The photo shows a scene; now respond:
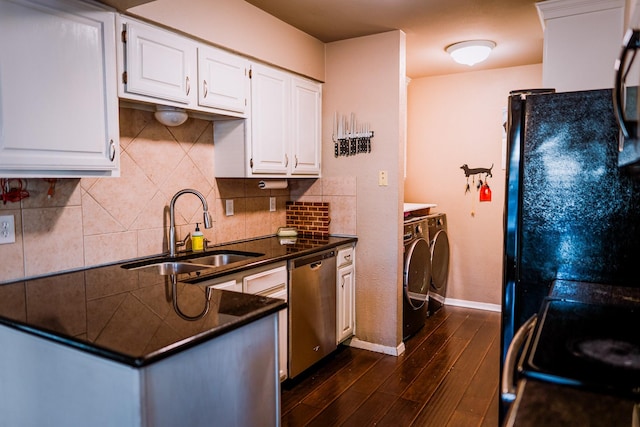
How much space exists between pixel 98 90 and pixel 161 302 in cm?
94

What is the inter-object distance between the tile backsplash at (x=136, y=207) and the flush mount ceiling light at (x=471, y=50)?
1279mm

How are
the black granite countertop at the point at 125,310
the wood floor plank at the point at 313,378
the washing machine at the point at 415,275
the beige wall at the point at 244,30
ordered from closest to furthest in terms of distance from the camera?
the black granite countertop at the point at 125,310
the beige wall at the point at 244,30
the wood floor plank at the point at 313,378
the washing machine at the point at 415,275

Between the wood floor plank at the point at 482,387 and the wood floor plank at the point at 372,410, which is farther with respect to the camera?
the wood floor plank at the point at 482,387

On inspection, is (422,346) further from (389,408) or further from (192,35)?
(192,35)

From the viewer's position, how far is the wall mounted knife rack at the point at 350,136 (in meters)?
3.30

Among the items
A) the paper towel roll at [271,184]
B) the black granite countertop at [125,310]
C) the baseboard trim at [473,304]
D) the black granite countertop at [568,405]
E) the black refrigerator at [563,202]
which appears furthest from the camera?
the baseboard trim at [473,304]

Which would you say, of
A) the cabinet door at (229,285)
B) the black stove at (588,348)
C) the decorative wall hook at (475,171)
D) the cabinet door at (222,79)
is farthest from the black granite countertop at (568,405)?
the decorative wall hook at (475,171)

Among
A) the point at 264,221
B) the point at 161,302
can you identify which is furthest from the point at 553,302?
the point at 264,221

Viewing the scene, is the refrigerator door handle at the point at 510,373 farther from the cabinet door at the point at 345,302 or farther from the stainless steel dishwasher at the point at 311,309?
the cabinet door at the point at 345,302

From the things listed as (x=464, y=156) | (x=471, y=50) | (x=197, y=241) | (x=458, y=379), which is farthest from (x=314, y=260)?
(x=464, y=156)

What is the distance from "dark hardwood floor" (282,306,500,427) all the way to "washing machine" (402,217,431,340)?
0.16 metres

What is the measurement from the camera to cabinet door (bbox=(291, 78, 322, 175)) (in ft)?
10.3

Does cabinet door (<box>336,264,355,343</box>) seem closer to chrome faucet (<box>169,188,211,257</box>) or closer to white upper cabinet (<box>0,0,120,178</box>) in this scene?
chrome faucet (<box>169,188,211,257</box>)

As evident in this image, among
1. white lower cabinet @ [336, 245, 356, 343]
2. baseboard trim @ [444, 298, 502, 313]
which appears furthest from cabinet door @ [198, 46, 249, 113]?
baseboard trim @ [444, 298, 502, 313]
